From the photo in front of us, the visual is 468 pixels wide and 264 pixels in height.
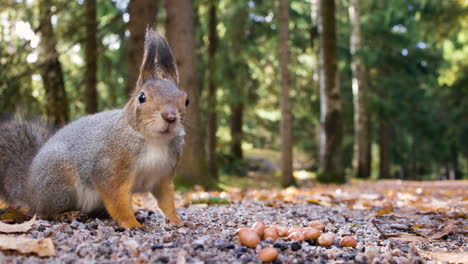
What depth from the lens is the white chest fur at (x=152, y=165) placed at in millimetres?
2477

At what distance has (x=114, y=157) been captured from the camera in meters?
2.48

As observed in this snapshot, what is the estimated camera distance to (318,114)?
1562 cm

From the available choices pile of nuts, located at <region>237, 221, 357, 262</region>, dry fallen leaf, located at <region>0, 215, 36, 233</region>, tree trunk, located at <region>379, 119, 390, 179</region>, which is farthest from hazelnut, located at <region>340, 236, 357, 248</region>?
tree trunk, located at <region>379, 119, 390, 179</region>

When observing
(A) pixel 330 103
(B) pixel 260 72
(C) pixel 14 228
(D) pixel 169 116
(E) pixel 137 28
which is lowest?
(C) pixel 14 228

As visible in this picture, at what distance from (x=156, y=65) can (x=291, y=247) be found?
4.36 ft

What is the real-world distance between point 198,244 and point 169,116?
67 centimetres

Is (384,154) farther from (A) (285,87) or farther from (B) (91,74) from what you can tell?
(B) (91,74)

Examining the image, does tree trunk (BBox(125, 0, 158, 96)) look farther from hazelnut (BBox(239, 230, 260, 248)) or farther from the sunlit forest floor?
hazelnut (BBox(239, 230, 260, 248))

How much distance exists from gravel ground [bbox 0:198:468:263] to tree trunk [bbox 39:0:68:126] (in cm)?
450

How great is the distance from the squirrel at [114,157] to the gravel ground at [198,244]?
16 cm

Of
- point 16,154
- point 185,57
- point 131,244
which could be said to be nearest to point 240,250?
point 131,244

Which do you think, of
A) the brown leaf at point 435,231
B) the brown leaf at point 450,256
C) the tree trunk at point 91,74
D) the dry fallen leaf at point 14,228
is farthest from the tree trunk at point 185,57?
the brown leaf at point 450,256

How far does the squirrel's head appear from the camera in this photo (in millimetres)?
2296

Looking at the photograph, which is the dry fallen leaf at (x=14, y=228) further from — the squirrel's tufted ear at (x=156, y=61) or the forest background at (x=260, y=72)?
the forest background at (x=260, y=72)
